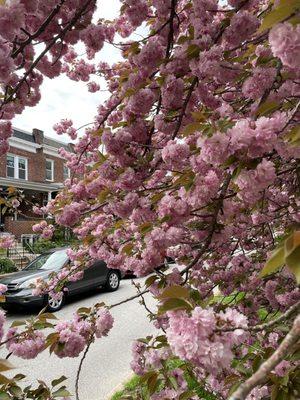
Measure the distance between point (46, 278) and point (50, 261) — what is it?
4.14 feet

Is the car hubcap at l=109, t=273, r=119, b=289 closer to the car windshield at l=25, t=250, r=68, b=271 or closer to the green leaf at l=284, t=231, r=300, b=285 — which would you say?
the car windshield at l=25, t=250, r=68, b=271

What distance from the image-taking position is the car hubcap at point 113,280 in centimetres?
1130

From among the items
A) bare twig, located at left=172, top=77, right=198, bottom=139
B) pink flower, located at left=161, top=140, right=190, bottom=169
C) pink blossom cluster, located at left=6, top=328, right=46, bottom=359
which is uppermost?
bare twig, located at left=172, top=77, right=198, bottom=139

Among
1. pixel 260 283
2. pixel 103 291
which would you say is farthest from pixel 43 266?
pixel 260 283

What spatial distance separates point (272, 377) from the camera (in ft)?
4.60

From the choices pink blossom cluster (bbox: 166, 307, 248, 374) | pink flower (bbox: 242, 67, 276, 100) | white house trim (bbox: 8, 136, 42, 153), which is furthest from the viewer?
white house trim (bbox: 8, 136, 42, 153)

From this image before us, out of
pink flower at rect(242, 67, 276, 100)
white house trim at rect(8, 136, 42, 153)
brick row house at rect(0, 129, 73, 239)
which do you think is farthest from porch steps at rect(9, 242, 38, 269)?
pink flower at rect(242, 67, 276, 100)

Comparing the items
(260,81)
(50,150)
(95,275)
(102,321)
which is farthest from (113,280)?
(50,150)

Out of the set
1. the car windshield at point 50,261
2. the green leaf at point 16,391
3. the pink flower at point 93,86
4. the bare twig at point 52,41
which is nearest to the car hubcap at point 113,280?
the car windshield at point 50,261

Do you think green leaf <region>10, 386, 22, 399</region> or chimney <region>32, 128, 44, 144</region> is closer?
green leaf <region>10, 386, 22, 399</region>

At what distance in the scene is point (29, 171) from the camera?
25.1m

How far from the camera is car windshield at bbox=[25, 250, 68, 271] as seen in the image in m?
9.55

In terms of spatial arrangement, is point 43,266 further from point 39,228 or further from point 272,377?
point 272,377

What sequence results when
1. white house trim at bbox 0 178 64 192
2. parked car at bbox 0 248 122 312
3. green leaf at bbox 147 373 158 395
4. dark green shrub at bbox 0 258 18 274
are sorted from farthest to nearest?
white house trim at bbox 0 178 64 192, dark green shrub at bbox 0 258 18 274, parked car at bbox 0 248 122 312, green leaf at bbox 147 373 158 395
